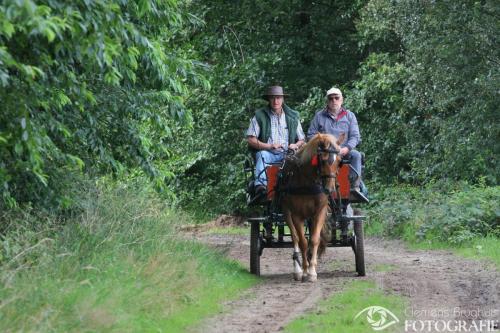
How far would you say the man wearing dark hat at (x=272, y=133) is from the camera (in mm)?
13023

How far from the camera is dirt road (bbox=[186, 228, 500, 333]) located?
8.93 m

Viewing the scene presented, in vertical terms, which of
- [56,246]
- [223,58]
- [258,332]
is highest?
[223,58]

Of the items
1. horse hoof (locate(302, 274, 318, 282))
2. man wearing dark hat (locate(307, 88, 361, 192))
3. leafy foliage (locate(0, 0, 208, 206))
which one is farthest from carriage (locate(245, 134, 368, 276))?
leafy foliage (locate(0, 0, 208, 206))

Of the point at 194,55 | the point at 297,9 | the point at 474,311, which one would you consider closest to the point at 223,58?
the point at 194,55

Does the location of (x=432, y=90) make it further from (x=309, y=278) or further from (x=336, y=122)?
(x=309, y=278)

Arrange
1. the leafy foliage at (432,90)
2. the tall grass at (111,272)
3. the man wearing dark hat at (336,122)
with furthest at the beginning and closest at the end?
the leafy foliage at (432,90), the man wearing dark hat at (336,122), the tall grass at (111,272)

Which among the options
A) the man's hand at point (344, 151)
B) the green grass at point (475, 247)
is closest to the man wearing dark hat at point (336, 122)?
the man's hand at point (344, 151)

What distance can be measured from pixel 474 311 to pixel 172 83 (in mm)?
4381

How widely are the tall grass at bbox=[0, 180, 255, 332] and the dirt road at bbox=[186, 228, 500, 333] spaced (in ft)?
1.31

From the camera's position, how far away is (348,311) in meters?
9.16

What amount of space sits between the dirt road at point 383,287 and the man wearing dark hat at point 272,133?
5.49ft

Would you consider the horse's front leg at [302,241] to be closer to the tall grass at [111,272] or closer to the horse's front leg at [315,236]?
the horse's front leg at [315,236]

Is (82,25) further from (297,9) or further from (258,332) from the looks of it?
(297,9)

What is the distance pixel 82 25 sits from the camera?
721cm
